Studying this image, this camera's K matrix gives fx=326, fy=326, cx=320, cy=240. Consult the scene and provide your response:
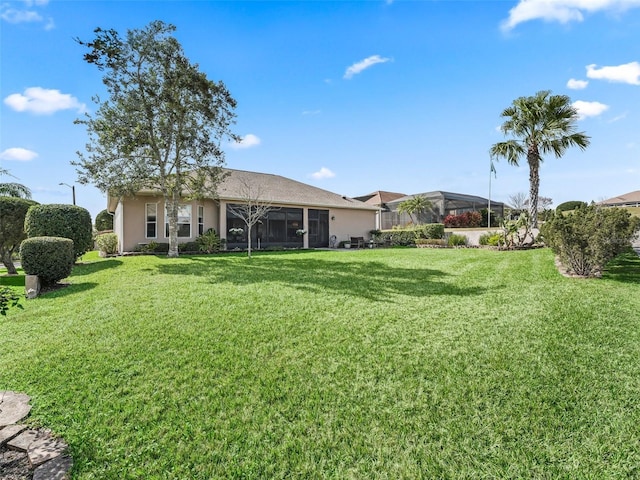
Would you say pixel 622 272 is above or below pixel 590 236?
below

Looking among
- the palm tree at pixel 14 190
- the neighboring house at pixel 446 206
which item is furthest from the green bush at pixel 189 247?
the neighboring house at pixel 446 206

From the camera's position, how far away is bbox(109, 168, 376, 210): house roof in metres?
17.8

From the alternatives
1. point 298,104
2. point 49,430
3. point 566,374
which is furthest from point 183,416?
point 298,104

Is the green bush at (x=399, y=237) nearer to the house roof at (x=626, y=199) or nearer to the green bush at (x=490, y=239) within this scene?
the green bush at (x=490, y=239)

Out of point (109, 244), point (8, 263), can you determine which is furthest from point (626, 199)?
point (8, 263)

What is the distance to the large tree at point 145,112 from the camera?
12172mm

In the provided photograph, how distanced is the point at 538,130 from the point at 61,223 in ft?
69.0

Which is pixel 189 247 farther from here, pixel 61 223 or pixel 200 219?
pixel 61 223

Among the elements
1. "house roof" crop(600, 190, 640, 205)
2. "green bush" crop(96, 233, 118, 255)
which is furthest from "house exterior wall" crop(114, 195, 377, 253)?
"house roof" crop(600, 190, 640, 205)

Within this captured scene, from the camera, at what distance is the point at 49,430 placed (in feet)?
9.02

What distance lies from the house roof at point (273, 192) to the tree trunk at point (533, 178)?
32.0 ft

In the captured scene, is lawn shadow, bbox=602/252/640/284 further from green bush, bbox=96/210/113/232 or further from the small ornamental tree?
green bush, bbox=96/210/113/232

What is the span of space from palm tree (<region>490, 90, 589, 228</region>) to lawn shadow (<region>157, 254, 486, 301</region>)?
11.3m

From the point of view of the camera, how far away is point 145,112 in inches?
496
